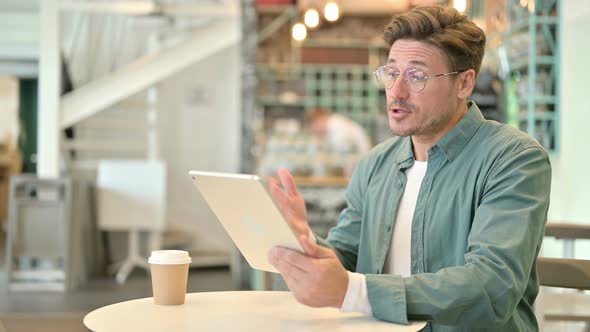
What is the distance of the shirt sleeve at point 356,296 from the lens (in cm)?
158

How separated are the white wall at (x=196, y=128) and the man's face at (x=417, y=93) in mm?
9001

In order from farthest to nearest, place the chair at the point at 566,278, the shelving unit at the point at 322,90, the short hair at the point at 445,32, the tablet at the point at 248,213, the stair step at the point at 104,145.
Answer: the shelving unit at the point at 322,90, the stair step at the point at 104,145, the chair at the point at 566,278, the short hair at the point at 445,32, the tablet at the point at 248,213

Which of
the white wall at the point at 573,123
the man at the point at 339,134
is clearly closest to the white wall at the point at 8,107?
the man at the point at 339,134

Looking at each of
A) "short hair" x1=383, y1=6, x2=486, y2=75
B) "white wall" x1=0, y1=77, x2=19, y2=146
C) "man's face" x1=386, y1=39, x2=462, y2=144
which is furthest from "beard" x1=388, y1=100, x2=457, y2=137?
"white wall" x1=0, y1=77, x2=19, y2=146

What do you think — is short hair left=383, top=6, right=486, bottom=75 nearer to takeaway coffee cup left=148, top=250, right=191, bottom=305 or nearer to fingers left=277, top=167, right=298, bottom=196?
fingers left=277, top=167, right=298, bottom=196

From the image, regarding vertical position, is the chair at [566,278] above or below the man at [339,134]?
below

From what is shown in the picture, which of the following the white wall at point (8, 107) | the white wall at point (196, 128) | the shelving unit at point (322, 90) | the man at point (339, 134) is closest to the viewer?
the man at point (339, 134)

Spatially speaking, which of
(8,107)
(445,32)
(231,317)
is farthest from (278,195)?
(8,107)

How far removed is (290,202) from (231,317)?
10.9 inches

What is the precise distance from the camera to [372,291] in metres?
1.58

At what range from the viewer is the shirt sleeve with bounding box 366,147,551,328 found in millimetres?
1591

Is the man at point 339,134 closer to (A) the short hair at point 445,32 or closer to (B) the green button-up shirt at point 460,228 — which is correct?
(B) the green button-up shirt at point 460,228

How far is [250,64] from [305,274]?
6694mm

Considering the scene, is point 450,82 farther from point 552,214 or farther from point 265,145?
point 265,145
